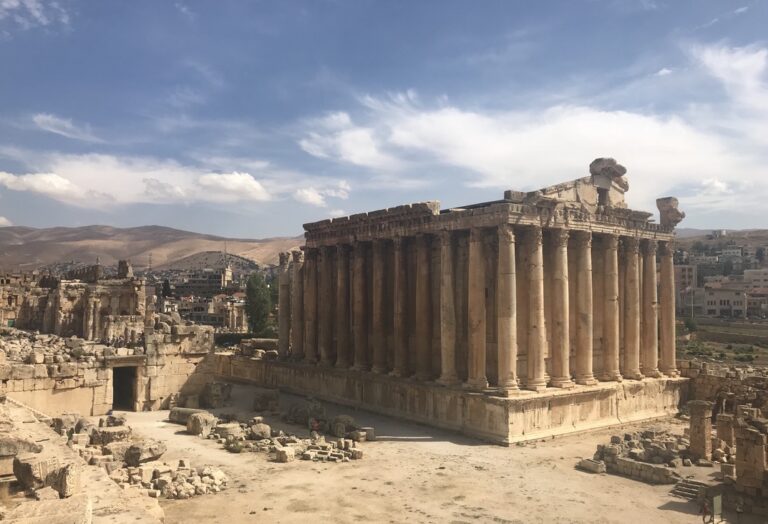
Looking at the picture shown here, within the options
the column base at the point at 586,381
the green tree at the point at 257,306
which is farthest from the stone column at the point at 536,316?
the green tree at the point at 257,306

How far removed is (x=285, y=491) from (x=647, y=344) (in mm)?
20568

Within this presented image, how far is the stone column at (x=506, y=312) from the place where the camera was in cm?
2284

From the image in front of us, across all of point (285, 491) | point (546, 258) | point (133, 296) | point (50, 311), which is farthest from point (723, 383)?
point (50, 311)

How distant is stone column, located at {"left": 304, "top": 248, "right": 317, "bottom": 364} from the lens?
34531 mm

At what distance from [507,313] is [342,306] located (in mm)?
11852

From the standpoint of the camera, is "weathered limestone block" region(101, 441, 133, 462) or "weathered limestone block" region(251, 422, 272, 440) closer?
"weathered limestone block" region(101, 441, 133, 462)

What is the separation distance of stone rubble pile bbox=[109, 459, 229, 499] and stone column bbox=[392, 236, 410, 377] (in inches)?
481

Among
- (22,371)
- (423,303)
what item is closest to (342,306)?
(423,303)

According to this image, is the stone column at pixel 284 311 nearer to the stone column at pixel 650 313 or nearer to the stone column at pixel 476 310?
the stone column at pixel 476 310

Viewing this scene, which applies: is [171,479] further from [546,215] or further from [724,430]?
[724,430]

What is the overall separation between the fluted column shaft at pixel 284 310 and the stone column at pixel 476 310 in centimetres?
1629

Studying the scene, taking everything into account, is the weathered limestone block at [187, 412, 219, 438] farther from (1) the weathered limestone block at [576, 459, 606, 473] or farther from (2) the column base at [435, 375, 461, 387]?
(1) the weathered limestone block at [576, 459, 606, 473]

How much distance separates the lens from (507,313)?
23109 millimetres

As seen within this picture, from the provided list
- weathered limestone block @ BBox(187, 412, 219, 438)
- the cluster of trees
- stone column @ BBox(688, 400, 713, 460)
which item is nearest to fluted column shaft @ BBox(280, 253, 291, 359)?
weathered limestone block @ BBox(187, 412, 219, 438)
